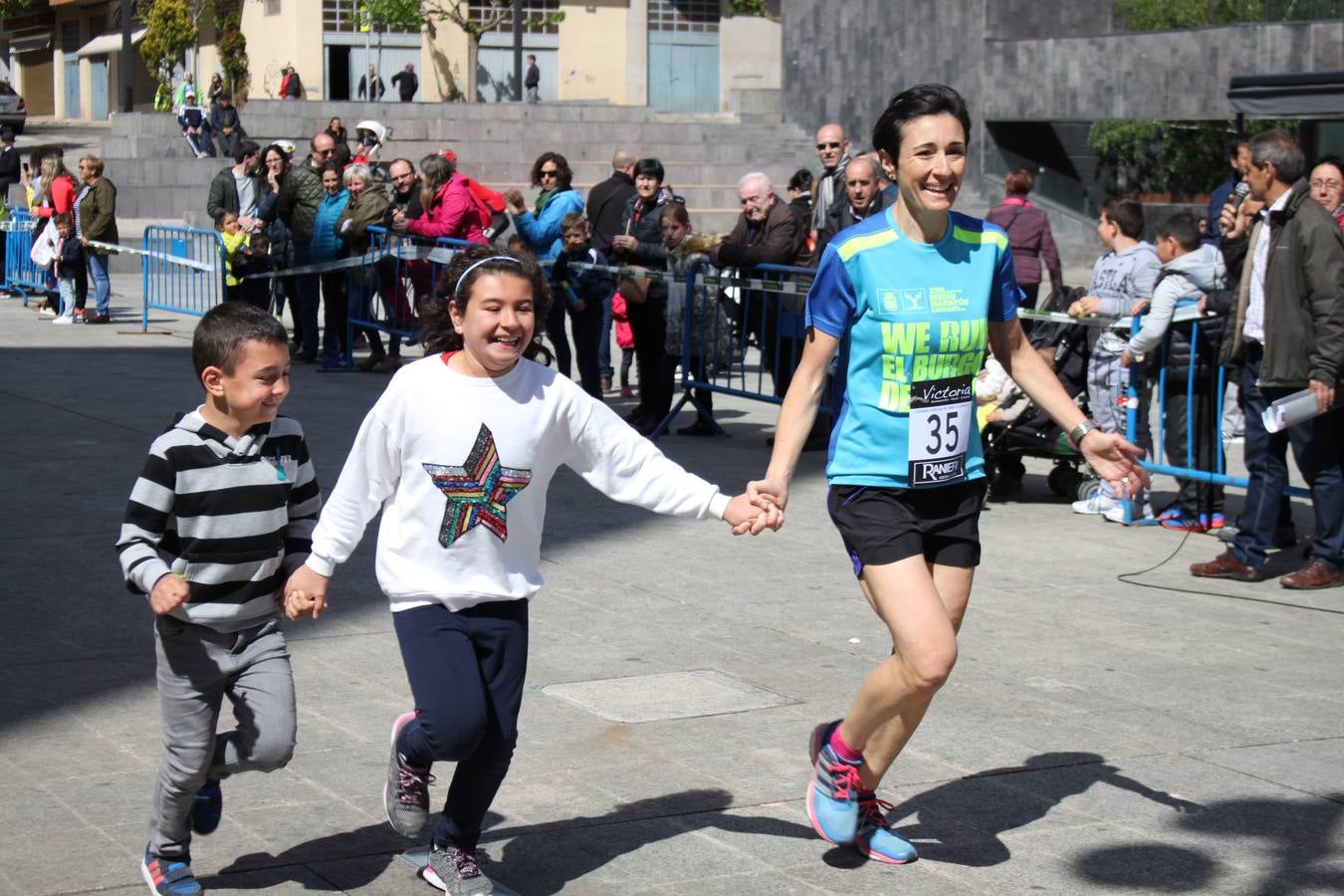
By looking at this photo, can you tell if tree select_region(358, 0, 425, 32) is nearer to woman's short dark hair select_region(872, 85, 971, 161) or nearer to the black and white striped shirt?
woman's short dark hair select_region(872, 85, 971, 161)

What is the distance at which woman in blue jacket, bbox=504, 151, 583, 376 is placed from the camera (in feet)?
44.0

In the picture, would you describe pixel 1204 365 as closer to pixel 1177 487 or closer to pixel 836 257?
pixel 1177 487

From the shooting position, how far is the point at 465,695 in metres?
4.04

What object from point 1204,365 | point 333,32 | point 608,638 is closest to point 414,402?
point 608,638

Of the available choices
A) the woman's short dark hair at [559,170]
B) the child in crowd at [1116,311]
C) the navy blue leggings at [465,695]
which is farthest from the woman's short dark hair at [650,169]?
the navy blue leggings at [465,695]

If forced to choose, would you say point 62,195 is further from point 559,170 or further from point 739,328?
point 739,328

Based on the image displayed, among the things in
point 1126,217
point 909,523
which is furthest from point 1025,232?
point 909,523

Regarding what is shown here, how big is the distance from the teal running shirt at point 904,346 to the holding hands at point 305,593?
4.33 feet

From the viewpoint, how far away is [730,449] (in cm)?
1198

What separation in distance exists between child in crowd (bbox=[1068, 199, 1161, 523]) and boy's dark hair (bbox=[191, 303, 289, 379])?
6407mm

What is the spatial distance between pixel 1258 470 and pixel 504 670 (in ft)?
17.0

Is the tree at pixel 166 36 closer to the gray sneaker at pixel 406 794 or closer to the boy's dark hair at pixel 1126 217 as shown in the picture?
the boy's dark hair at pixel 1126 217

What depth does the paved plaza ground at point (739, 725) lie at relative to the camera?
454cm

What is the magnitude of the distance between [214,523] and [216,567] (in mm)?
102
